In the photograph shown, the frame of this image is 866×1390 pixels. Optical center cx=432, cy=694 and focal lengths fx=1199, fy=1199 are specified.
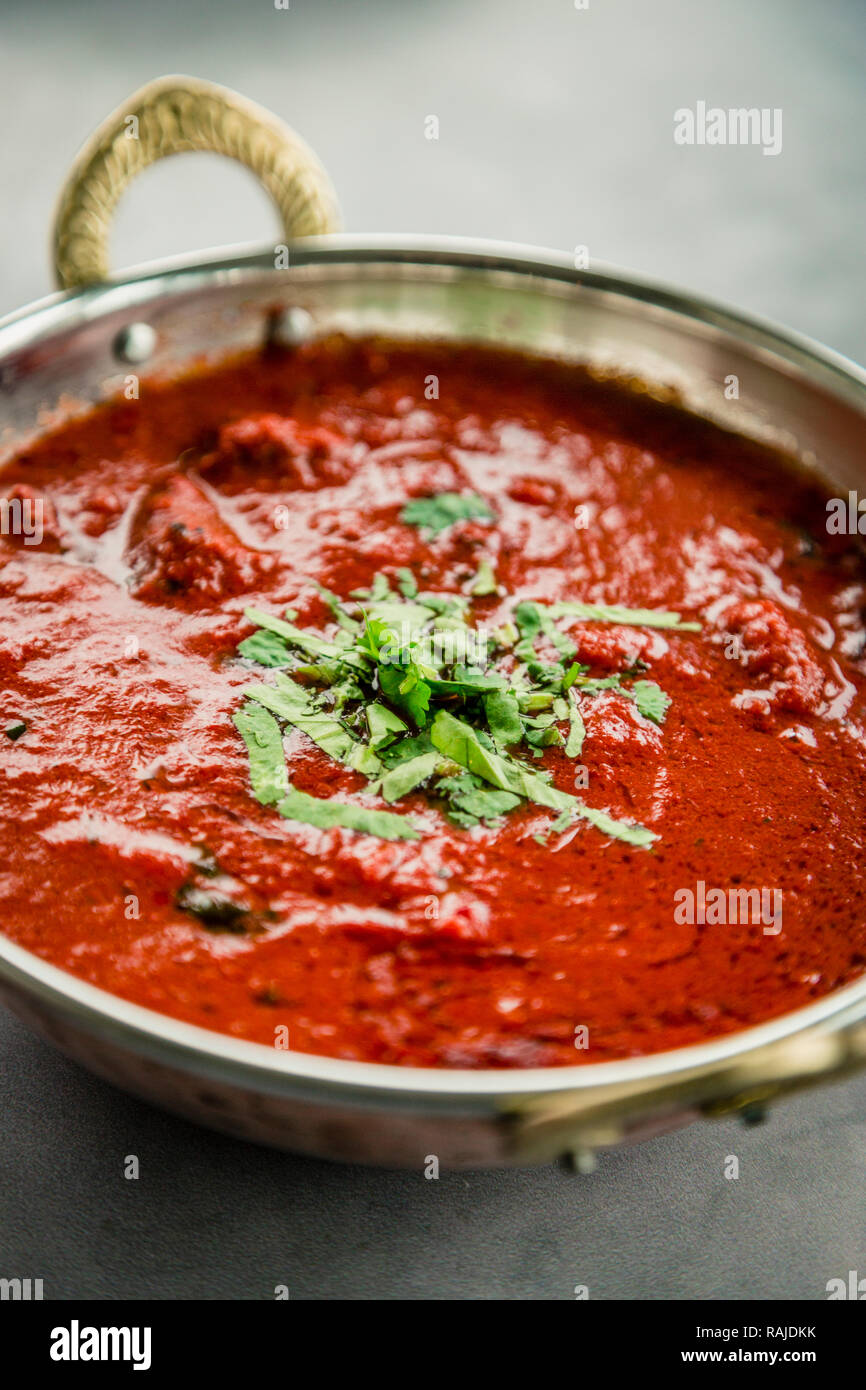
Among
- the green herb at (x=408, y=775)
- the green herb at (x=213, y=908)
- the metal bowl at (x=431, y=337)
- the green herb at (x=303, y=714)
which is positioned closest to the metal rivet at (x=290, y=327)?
the metal bowl at (x=431, y=337)

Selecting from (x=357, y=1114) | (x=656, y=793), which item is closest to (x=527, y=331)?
(x=656, y=793)

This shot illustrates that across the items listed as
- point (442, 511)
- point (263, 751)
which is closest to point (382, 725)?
point (263, 751)

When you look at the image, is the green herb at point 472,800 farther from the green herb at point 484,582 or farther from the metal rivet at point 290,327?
the metal rivet at point 290,327

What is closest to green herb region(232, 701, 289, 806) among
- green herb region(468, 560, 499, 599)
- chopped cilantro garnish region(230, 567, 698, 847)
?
chopped cilantro garnish region(230, 567, 698, 847)
